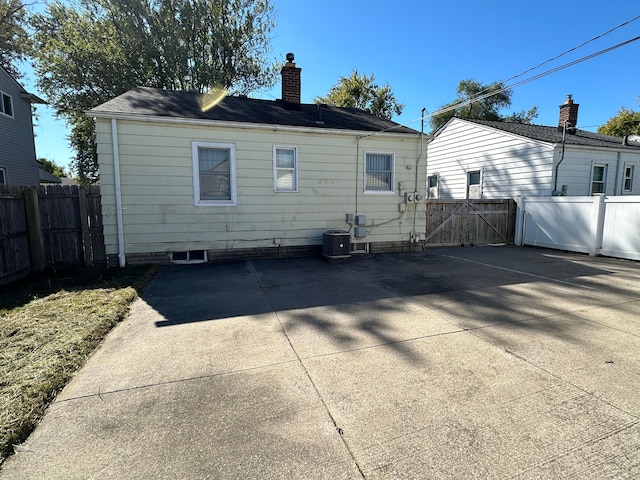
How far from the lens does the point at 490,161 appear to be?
13844mm

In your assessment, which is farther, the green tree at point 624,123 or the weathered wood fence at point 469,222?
the green tree at point 624,123

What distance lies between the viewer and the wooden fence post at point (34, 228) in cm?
664

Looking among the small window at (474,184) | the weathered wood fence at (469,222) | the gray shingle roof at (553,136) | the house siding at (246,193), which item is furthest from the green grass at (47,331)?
the gray shingle roof at (553,136)

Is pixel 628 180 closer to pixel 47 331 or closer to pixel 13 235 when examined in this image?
pixel 47 331

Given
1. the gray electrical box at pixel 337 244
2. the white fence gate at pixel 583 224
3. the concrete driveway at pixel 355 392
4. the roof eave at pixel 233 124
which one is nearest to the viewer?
the concrete driveway at pixel 355 392

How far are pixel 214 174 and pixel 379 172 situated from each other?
15.0 feet

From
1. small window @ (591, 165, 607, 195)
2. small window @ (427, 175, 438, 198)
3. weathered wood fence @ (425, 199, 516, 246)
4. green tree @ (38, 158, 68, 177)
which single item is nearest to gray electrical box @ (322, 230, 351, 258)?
weathered wood fence @ (425, 199, 516, 246)

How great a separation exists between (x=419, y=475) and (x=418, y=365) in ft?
4.24

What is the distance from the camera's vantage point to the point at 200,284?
240 inches

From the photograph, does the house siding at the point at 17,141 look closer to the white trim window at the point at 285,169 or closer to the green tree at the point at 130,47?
the green tree at the point at 130,47

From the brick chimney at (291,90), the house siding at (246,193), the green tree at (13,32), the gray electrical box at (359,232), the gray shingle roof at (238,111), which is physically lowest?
the gray electrical box at (359,232)

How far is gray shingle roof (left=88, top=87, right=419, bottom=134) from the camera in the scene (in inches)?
293

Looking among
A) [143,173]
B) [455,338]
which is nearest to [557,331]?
[455,338]

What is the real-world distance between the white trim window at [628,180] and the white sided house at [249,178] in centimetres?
989
